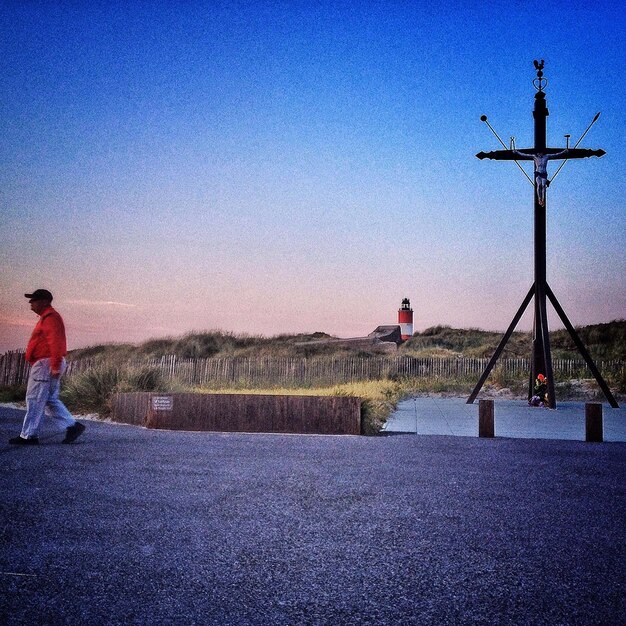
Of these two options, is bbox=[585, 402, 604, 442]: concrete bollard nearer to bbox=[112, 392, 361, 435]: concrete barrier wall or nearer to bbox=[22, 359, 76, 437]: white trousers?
bbox=[112, 392, 361, 435]: concrete barrier wall

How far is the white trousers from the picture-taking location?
8000 mm

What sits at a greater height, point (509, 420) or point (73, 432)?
point (73, 432)

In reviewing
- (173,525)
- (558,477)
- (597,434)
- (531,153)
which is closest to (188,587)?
(173,525)

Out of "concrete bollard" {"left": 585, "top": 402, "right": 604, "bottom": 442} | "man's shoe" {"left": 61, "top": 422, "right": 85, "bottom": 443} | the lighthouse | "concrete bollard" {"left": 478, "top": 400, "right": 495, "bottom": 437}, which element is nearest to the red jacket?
"man's shoe" {"left": 61, "top": 422, "right": 85, "bottom": 443}

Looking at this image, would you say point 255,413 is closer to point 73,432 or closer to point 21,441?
point 73,432

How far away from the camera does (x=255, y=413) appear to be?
33.9 ft

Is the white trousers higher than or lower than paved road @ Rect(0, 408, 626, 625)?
higher

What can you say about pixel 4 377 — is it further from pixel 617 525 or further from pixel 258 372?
pixel 617 525

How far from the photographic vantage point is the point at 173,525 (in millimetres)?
4344

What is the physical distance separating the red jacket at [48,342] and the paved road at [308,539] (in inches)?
49.7

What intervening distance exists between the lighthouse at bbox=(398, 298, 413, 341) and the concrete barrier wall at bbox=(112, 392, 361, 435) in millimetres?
35971

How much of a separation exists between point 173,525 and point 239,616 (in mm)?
1649

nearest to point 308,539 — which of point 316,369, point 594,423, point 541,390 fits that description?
point 594,423

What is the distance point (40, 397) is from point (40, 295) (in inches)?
54.6
